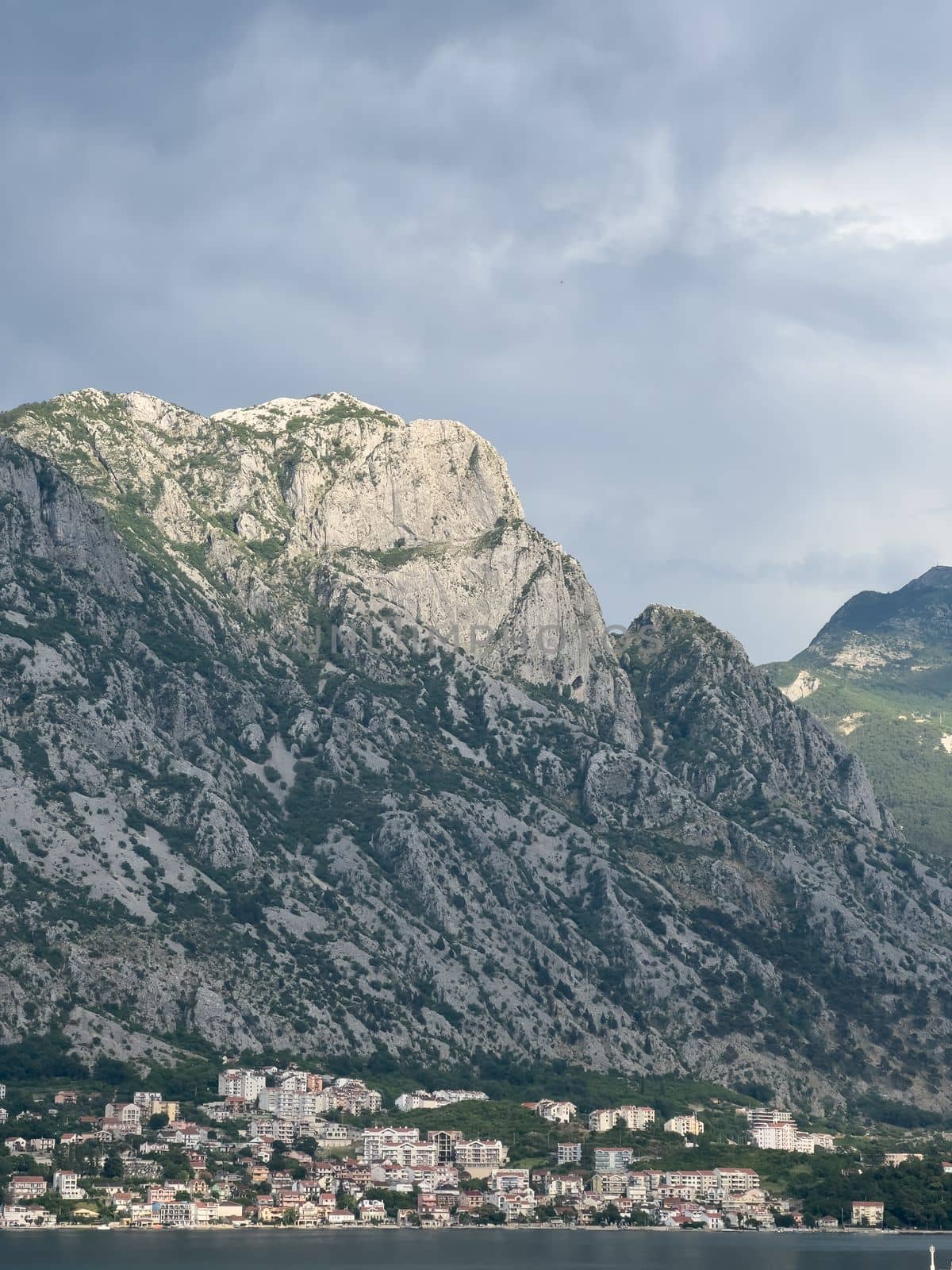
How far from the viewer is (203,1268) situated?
644 feet

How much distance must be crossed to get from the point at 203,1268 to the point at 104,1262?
867 centimetres

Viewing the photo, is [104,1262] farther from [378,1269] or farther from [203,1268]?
[378,1269]

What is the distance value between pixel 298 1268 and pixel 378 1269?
22.0 feet

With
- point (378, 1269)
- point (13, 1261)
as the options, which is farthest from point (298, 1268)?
point (13, 1261)

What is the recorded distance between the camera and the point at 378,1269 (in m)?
200

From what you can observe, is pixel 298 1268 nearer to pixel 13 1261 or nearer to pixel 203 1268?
pixel 203 1268

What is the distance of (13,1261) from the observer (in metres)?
197

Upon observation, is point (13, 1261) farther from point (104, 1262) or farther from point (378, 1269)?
point (378, 1269)

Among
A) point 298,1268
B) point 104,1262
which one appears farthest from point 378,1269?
point 104,1262

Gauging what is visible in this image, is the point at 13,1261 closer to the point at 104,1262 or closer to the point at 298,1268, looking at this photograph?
the point at 104,1262

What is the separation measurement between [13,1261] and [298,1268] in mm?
23555

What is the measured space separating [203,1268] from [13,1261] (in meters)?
15.9

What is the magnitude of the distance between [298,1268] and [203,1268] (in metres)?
8.17

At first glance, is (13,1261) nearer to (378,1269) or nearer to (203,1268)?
(203,1268)
